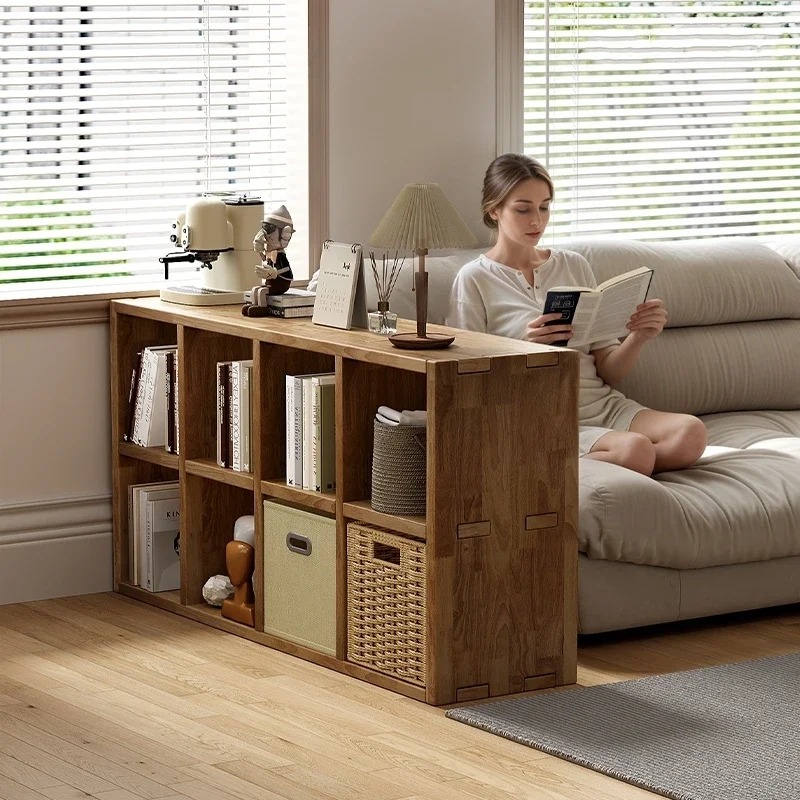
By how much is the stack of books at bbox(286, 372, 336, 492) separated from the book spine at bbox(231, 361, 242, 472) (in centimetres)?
21

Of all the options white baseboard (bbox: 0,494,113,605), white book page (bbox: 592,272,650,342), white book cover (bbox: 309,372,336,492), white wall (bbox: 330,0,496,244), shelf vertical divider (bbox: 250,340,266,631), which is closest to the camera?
white book cover (bbox: 309,372,336,492)

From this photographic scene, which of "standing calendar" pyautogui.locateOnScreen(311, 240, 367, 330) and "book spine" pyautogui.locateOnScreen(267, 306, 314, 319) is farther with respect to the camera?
"book spine" pyautogui.locateOnScreen(267, 306, 314, 319)

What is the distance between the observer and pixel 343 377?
3.41m

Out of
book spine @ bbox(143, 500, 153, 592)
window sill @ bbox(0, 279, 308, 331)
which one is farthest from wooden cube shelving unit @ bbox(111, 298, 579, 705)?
window sill @ bbox(0, 279, 308, 331)

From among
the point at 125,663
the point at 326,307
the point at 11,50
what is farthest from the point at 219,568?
the point at 11,50

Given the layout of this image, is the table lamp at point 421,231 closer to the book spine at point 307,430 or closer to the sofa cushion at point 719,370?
the book spine at point 307,430

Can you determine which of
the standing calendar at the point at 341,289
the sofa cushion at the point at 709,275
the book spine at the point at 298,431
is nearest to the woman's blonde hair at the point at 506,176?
the sofa cushion at the point at 709,275

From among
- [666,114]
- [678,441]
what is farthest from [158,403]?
[666,114]

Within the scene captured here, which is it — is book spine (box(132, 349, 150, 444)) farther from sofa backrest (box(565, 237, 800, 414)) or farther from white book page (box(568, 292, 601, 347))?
sofa backrest (box(565, 237, 800, 414))

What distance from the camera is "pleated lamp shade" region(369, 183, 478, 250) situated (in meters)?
3.33

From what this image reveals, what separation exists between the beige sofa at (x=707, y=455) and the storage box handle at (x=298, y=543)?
2.00 feet

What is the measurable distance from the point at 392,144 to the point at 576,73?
75cm

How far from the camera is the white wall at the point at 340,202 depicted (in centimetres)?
416

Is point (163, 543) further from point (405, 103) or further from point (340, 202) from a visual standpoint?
point (405, 103)
